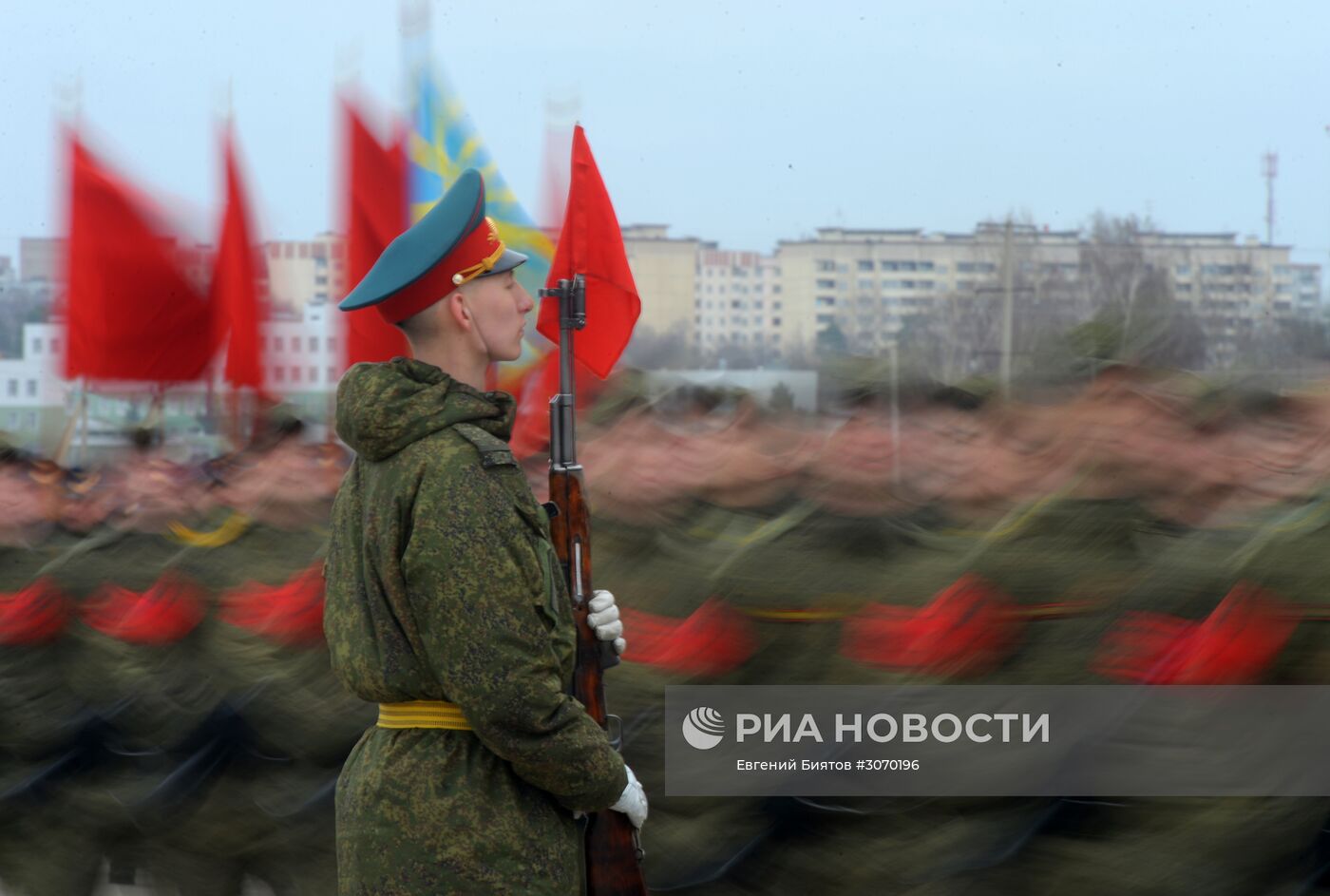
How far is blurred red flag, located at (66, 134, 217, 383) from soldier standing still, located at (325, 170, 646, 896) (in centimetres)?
154

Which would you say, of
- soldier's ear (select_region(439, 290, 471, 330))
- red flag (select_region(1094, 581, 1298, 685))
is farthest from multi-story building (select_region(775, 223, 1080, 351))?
soldier's ear (select_region(439, 290, 471, 330))

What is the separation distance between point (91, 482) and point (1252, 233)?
2.25 meters

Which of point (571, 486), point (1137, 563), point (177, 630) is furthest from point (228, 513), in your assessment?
point (1137, 563)

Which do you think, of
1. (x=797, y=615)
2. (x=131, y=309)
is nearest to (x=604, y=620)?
(x=797, y=615)

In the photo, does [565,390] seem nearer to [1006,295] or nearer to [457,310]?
[457,310]

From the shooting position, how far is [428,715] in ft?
5.64

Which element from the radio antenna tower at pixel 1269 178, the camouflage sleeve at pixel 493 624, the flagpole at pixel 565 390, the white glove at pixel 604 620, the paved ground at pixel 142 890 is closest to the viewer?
the camouflage sleeve at pixel 493 624

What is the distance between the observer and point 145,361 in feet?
10.6

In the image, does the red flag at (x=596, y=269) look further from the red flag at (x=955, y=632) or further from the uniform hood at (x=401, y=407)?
the uniform hood at (x=401, y=407)

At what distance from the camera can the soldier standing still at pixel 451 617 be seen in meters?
1.63

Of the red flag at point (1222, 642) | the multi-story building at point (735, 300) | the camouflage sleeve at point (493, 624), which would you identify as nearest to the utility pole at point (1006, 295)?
the multi-story building at point (735, 300)

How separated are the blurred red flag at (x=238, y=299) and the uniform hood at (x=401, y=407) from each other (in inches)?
57.2

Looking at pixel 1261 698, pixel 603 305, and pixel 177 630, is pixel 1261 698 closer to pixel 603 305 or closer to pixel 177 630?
pixel 603 305

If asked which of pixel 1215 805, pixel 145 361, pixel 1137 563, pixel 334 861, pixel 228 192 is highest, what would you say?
pixel 228 192
